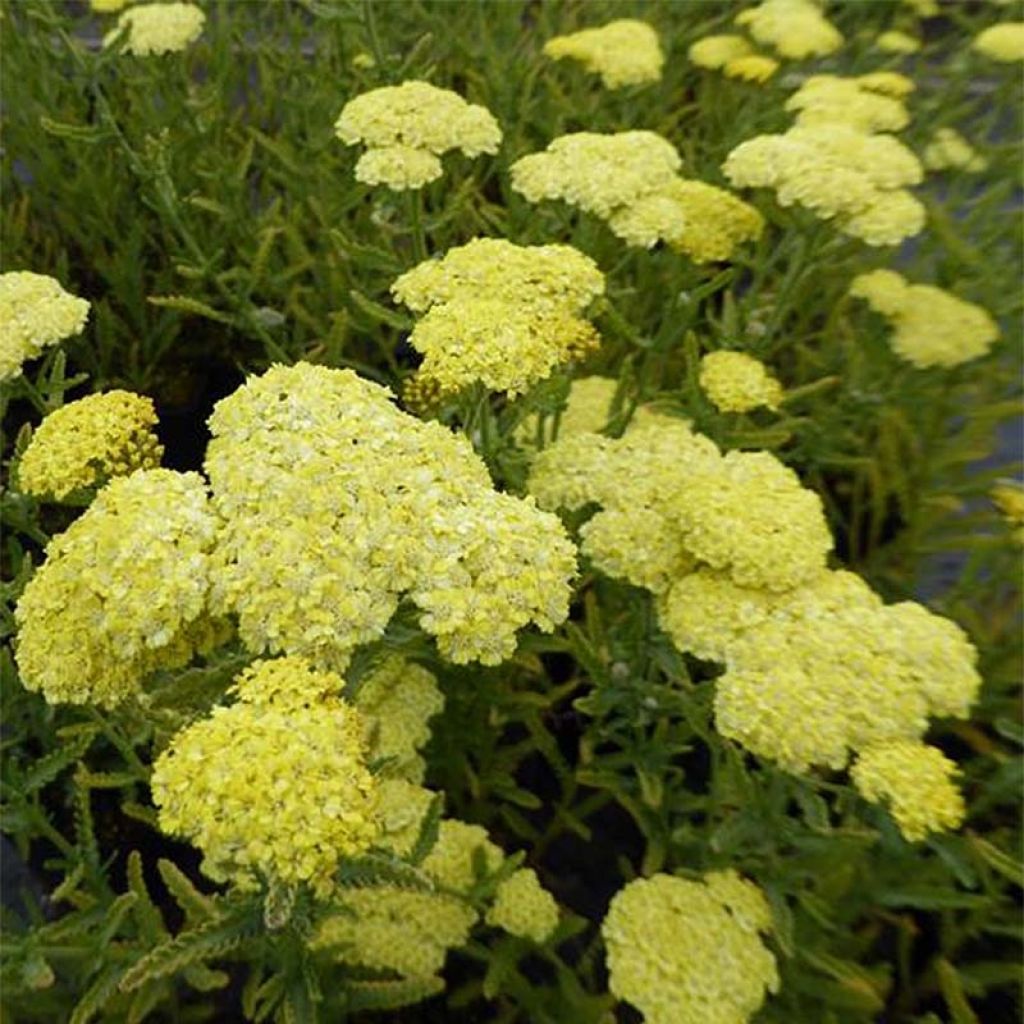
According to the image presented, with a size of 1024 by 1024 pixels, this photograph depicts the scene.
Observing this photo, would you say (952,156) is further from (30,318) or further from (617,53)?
(30,318)

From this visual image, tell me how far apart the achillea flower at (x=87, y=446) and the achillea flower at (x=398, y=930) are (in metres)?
0.55

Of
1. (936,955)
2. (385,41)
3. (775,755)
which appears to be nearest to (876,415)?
(936,955)

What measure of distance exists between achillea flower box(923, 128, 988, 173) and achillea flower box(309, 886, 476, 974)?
1782mm

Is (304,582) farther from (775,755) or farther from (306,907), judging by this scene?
(775,755)

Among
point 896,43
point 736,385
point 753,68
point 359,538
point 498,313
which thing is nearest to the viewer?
point 359,538

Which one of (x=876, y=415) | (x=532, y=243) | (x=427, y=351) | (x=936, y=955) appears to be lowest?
(x=936, y=955)

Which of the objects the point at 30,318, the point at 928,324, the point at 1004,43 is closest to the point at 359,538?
the point at 30,318

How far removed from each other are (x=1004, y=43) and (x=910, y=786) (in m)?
1.73

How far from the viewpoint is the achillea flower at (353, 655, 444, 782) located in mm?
1289

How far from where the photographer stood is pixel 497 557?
2.88 ft

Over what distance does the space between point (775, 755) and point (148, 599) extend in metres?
0.61

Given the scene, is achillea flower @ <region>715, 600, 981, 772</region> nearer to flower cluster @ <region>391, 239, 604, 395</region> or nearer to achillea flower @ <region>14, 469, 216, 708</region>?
flower cluster @ <region>391, 239, 604, 395</region>

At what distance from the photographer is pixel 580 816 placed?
1.54m

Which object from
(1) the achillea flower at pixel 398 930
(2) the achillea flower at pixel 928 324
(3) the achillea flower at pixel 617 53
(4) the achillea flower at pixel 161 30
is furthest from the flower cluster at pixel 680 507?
(4) the achillea flower at pixel 161 30
